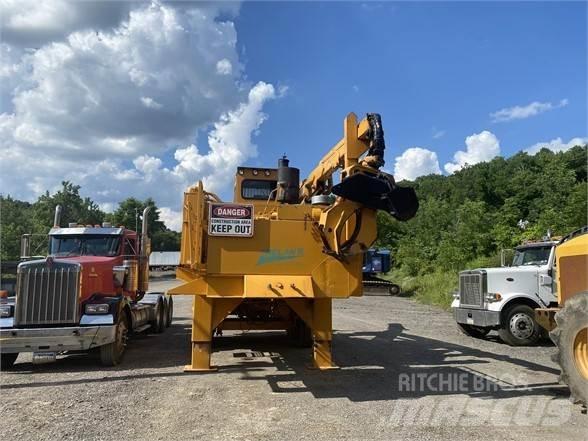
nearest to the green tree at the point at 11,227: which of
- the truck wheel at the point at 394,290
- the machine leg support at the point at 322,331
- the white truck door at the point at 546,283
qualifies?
the truck wheel at the point at 394,290

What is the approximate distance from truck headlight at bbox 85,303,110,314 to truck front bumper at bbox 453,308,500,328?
838 centimetres

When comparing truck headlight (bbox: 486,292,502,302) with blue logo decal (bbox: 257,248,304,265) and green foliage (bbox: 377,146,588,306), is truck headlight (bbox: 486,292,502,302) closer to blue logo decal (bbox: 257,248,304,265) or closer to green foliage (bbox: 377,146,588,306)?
blue logo decal (bbox: 257,248,304,265)

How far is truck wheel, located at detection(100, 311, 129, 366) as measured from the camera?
8.75m

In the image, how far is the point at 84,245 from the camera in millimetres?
10930

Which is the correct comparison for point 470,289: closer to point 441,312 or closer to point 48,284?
point 441,312

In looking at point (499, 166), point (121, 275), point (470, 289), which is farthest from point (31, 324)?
point (499, 166)

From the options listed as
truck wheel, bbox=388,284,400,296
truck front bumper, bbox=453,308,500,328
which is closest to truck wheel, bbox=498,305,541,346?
truck front bumper, bbox=453,308,500,328

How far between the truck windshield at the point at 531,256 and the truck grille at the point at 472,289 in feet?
4.15

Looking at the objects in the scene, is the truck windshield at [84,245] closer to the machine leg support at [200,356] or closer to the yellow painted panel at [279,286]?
the machine leg support at [200,356]

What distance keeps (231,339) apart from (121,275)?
2935mm

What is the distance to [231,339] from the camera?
11.9m

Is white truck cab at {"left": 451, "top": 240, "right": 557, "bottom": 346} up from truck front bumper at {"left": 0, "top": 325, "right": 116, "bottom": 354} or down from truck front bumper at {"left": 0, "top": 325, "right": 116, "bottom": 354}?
up

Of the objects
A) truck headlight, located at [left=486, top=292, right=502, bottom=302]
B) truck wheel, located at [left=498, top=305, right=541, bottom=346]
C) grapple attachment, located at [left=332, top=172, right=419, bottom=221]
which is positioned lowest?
truck wheel, located at [left=498, top=305, right=541, bottom=346]

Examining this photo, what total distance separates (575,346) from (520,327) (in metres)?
6.27
